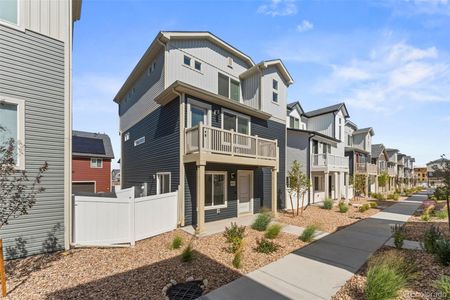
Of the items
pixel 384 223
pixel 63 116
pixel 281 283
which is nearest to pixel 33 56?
pixel 63 116

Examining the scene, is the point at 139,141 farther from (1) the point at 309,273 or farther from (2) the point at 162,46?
(1) the point at 309,273

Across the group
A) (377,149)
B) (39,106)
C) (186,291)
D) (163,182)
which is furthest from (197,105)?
(377,149)

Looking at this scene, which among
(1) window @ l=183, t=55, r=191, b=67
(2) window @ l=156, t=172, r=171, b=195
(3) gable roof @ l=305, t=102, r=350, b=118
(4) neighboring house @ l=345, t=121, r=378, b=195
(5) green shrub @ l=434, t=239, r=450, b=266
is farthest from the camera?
(4) neighboring house @ l=345, t=121, r=378, b=195

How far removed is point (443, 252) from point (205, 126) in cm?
794

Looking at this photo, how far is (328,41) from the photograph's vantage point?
29.7 feet

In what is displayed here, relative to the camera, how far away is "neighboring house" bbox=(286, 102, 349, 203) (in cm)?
1892

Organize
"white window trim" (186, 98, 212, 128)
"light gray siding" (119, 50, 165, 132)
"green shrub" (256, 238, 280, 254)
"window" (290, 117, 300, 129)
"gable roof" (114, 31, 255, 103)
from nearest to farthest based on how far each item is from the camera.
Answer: "green shrub" (256, 238, 280, 254), "white window trim" (186, 98, 212, 128), "gable roof" (114, 31, 255, 103), "light gray siding" (119, 50, 165, 132), "window" (290, 117, 300, 129)

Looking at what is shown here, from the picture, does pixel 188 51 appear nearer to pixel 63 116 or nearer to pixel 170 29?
pixel 170 29

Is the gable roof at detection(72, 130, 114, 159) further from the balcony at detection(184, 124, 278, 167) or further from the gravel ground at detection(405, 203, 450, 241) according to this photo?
the gravel ground at detection(405, 203, 450, 241)

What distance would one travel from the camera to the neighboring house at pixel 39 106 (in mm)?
6297

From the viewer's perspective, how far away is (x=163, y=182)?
1202cm

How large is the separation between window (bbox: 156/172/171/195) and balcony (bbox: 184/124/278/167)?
222 centimetres

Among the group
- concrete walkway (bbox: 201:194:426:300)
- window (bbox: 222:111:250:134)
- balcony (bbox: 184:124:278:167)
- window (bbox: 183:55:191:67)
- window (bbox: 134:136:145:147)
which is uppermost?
window (bbox: 183:55:191:67)

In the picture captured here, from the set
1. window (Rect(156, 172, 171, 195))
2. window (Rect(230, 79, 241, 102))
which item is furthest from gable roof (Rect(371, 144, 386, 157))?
window (Rect(156, 172, 171, 195))
